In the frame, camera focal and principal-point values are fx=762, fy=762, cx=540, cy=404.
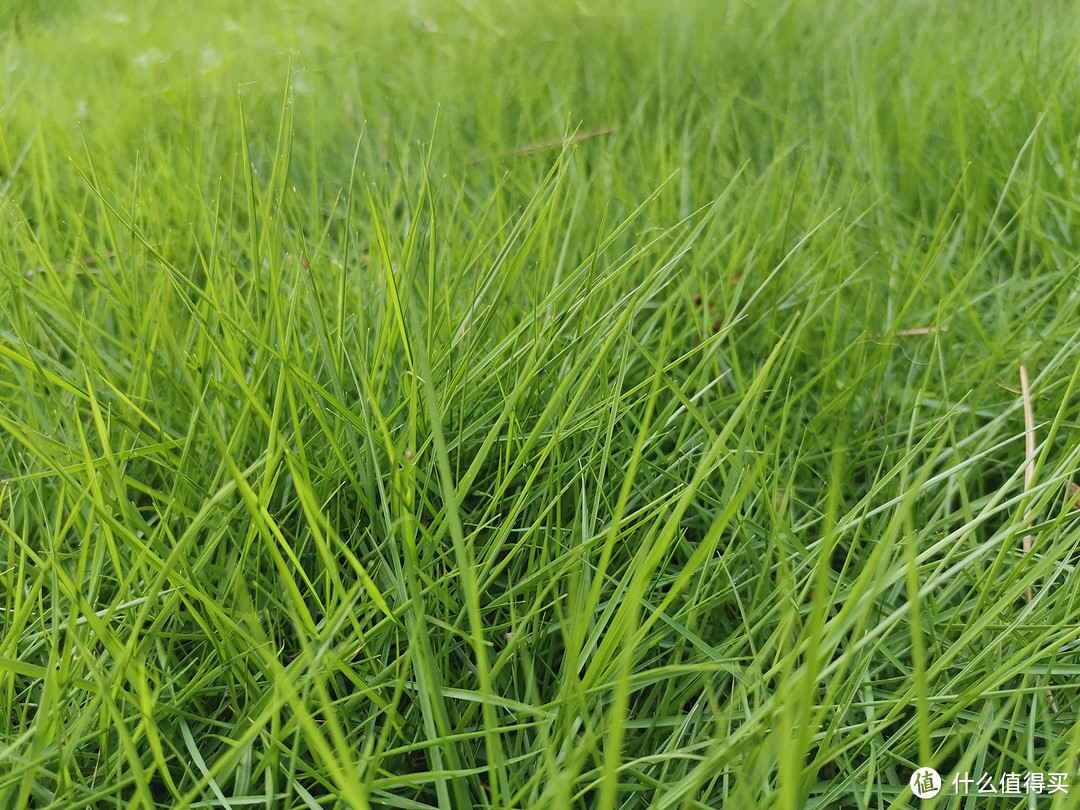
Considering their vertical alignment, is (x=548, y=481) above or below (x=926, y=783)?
above

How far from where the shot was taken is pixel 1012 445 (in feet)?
2.88

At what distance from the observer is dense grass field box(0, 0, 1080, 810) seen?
0.52 meters

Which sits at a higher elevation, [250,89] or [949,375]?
[250,89]

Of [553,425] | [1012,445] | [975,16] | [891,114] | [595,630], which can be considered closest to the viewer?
[595,630]

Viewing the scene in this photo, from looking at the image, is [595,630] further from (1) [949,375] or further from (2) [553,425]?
Result: (1) [949,375]

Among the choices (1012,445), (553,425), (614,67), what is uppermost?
(614,67)

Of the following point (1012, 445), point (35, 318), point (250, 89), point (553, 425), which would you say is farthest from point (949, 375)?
point (250, 89)

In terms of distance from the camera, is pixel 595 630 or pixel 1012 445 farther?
pixel 1012 445

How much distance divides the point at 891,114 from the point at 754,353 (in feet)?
2.81

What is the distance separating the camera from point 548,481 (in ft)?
2.24

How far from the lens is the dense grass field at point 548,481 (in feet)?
1.70

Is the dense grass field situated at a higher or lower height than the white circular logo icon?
higher

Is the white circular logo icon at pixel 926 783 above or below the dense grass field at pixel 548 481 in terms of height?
below

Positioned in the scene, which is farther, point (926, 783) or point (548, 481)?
point (548, 481)
